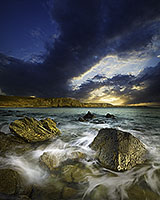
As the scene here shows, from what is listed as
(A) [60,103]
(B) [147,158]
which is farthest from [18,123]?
(A) [60,103]

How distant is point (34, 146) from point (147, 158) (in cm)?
521

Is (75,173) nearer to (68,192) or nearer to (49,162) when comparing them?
(68,192)

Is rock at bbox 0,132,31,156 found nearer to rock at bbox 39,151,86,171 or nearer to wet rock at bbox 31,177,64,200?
rock at bbox 39,151,86,171

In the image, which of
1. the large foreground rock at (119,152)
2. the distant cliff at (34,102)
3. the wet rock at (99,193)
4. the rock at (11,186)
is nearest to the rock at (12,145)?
the rock at (11,186)

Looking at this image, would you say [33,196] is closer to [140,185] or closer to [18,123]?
[140,185]

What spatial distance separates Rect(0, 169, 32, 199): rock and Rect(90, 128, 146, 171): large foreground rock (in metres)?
2.42

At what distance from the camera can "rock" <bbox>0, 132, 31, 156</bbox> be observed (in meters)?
4.12

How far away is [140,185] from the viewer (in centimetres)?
254

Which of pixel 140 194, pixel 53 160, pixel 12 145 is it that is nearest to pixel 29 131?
pixel 12 145

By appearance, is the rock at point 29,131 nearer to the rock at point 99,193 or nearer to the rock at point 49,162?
the rock at point 49,162

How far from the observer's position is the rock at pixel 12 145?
4.12 meters

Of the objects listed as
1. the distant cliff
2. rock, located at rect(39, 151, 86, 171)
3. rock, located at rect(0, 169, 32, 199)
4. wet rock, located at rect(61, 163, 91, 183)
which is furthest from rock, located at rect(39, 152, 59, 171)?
the distant cliff

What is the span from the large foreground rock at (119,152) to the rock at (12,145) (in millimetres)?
3608

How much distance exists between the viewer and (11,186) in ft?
6.94
